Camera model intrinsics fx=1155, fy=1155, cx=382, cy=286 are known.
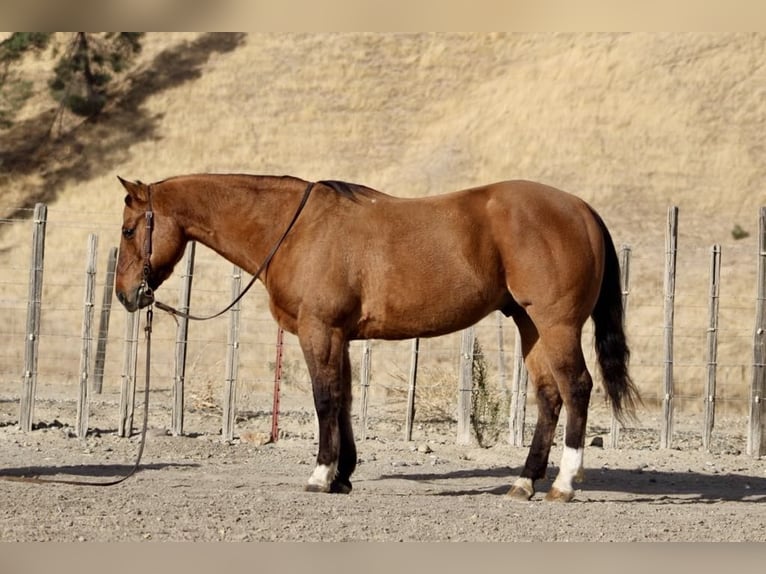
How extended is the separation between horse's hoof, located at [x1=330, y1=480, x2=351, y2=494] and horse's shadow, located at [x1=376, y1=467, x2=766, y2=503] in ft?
2.34

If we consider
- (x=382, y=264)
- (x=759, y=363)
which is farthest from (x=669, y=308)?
(x=382, y=264)

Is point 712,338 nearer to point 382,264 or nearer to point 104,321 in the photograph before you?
point 382,264

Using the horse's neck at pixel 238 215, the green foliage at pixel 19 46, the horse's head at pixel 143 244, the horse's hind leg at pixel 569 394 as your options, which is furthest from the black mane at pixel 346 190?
the green foliage at pixel 19 46

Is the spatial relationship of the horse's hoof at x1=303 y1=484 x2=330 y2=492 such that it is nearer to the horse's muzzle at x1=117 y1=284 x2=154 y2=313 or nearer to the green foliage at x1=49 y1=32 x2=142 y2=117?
the horse's muzzle at x1=117 y1=284 x2=154 y2=313

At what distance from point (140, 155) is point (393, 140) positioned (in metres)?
6.78

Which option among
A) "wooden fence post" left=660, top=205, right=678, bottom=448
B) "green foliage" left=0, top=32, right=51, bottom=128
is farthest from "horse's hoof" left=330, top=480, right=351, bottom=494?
"green foliage" left=0, top=32, right=51, bottom=128

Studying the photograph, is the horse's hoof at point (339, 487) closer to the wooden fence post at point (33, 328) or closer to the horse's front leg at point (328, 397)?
the horse's front leg at point (328, 397)

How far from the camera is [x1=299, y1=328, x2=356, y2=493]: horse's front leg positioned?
8.12 m

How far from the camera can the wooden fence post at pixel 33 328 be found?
11539 millimetres

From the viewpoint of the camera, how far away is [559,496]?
8.09 metres

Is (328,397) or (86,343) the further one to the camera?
(86,343)

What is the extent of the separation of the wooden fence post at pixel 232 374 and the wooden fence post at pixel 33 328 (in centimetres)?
191

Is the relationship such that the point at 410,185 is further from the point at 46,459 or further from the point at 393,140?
the point at 46,459

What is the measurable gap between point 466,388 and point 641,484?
8.59ft
